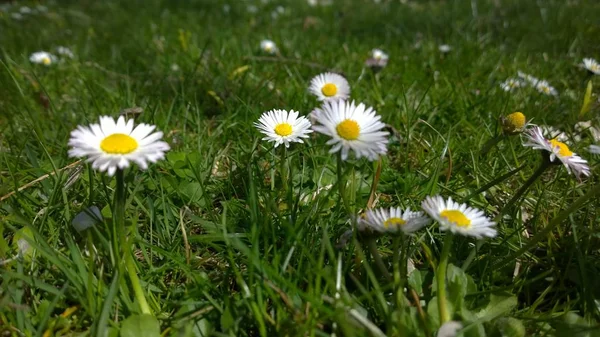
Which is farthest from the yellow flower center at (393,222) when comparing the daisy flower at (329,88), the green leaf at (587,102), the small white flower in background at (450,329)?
the green leaf at (587,102)

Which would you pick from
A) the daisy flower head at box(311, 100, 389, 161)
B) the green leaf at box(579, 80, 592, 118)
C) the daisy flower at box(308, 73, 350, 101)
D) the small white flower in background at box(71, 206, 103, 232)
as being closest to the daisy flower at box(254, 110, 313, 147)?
the daisy flower head at box(311, 100, 389, 161)

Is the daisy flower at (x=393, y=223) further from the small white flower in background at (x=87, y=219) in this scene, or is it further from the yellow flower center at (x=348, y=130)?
the small white flower in background at (x=87, y=219)

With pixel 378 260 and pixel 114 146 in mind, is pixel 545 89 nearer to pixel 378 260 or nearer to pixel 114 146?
pixel 378 260

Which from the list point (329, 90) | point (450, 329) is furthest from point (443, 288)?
point (329, 90)

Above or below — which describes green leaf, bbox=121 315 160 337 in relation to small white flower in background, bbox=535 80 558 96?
below

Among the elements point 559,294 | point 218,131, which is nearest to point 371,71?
point 218,131

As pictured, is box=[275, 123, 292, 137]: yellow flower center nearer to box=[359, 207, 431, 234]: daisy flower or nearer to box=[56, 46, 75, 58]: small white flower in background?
box=[359, 207, 431, 234]: daisy flower
